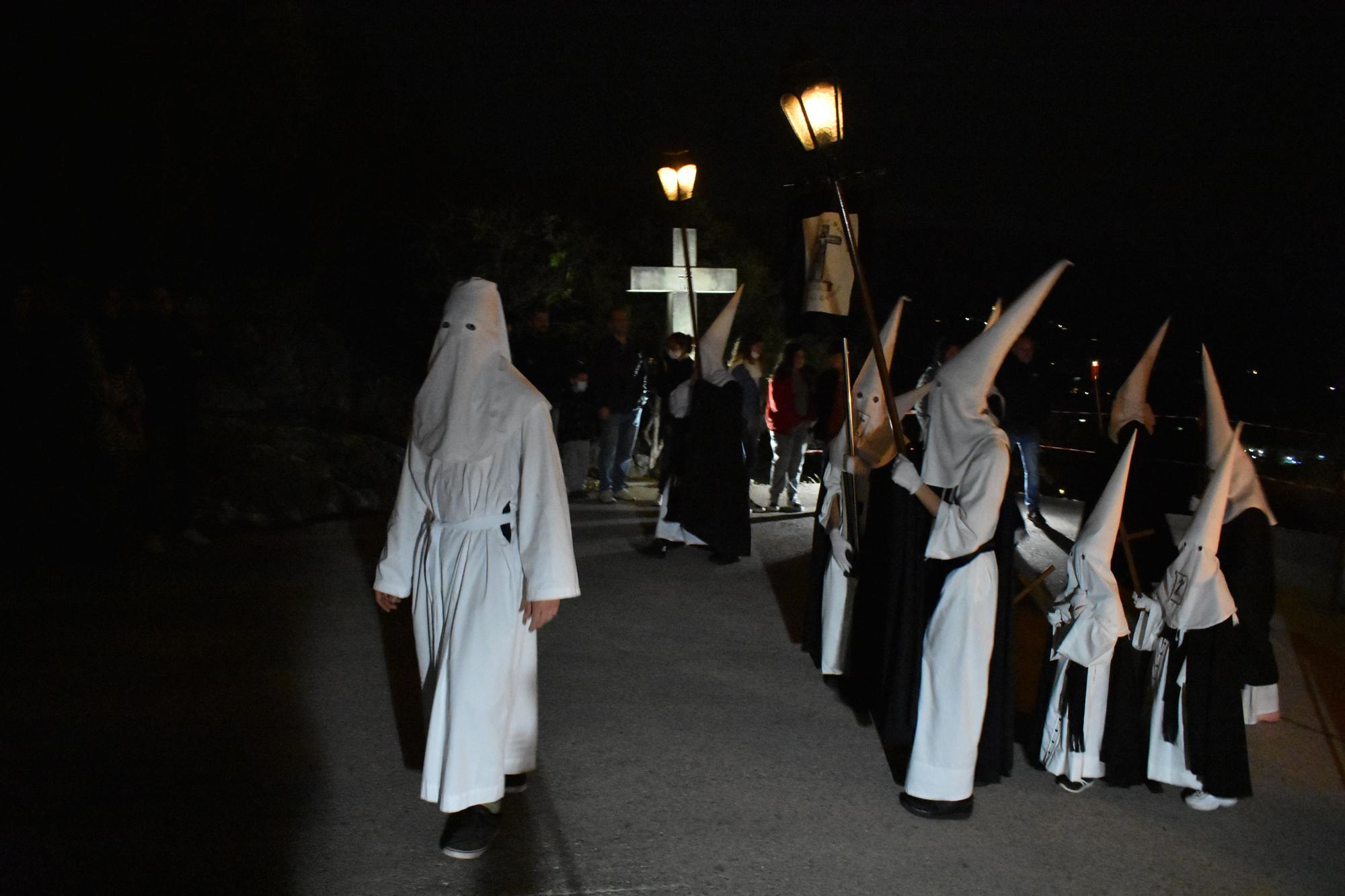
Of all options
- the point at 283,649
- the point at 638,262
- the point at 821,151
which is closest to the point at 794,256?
the point at 821,151

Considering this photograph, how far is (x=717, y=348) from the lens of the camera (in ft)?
29.3

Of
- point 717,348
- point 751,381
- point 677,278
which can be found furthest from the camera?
point 677,278

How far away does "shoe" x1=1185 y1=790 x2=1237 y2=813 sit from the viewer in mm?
4520

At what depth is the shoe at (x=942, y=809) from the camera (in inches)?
171

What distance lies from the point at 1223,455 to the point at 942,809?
2.04 metres

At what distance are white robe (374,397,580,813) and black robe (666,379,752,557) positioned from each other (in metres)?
5.14

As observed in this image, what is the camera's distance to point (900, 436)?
185 inches

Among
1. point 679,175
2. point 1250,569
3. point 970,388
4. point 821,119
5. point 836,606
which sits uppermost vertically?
point 679,175

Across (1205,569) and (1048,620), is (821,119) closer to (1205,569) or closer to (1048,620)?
(1048,620)

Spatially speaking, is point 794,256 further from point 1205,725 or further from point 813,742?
point 1205,725

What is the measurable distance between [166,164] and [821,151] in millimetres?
13319

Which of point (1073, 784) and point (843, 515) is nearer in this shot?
point (1073, 784)

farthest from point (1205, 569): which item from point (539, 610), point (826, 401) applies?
point (826, 401)

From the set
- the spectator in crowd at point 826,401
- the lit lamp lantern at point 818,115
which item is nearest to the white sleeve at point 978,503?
the lit lamp lantern at point 818,115
